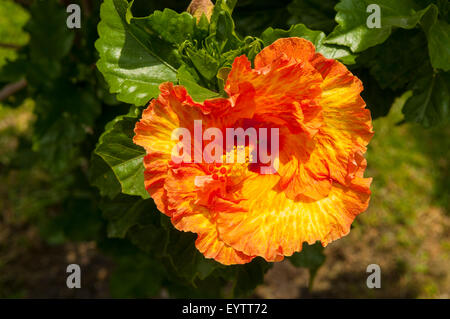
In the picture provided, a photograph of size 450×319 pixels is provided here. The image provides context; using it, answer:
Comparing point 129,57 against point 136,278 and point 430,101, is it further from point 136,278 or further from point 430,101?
point 136,278

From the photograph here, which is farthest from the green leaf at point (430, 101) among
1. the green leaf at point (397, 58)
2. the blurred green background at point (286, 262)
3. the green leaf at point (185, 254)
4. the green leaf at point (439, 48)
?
the blurred green background at point (286, 262)

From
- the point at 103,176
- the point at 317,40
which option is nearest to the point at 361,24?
the point at 317,40

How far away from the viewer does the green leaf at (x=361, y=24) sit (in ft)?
3.72

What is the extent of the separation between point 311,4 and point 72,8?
75cm

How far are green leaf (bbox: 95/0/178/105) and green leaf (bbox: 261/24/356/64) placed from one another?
0.81 ft

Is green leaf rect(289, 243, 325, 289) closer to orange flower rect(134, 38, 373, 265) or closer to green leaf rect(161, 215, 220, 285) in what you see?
green leaf rect(161, 215, 220, 285)

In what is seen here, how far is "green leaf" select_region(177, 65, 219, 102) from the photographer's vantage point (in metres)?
1.04

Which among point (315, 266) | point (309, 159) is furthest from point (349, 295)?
point (309, 159)

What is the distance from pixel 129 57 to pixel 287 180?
1.63ft

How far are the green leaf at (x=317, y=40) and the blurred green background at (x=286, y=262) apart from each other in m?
1.41

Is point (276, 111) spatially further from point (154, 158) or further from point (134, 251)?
point (134, 251)

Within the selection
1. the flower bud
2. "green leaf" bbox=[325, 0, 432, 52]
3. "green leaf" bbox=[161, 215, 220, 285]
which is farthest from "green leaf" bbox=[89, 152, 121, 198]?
"green leaf" bbox=[325, 0, 432, 52]

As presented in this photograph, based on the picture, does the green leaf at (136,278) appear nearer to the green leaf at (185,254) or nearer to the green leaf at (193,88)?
the green leaf at (185,254)

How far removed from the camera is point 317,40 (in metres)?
1.13
